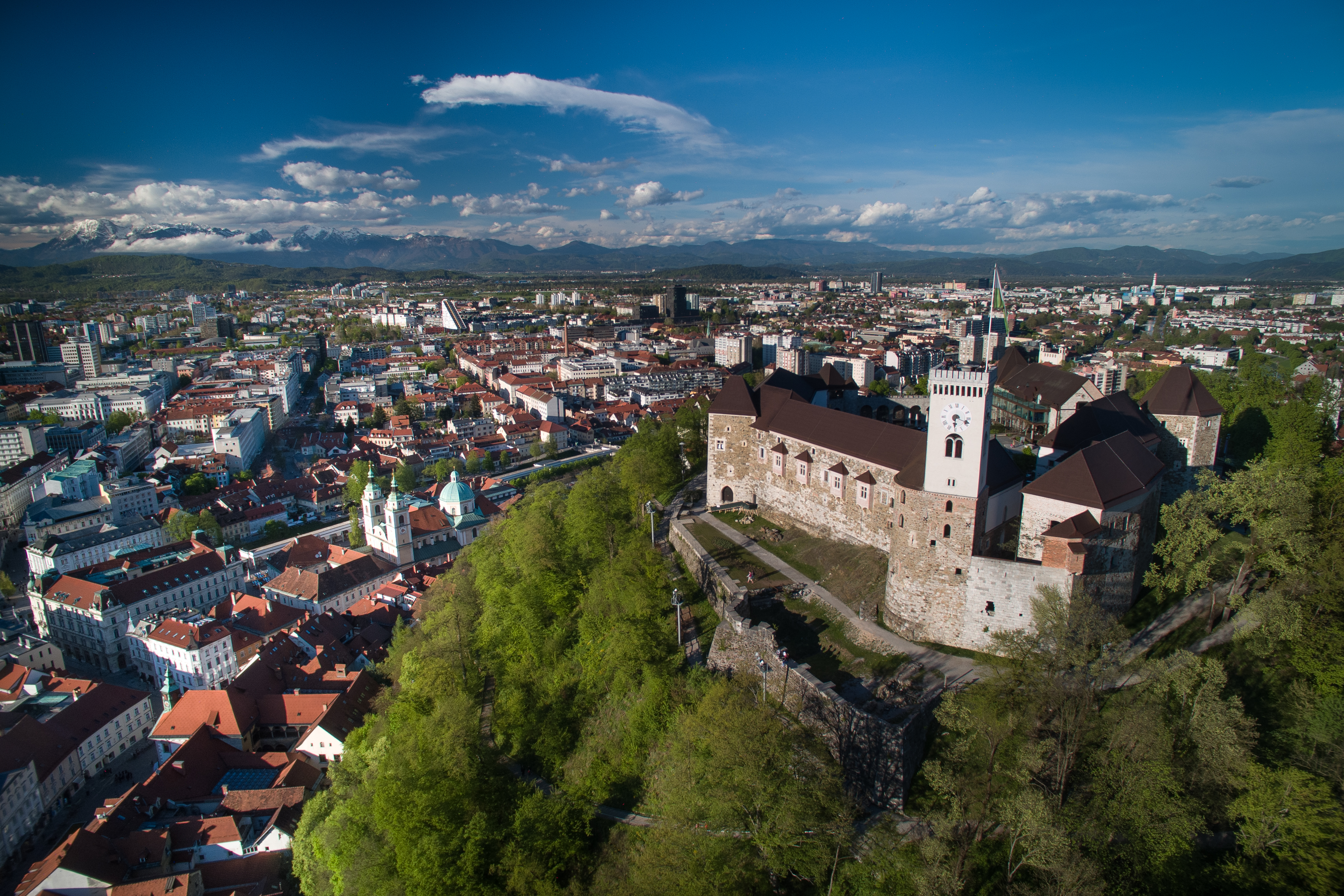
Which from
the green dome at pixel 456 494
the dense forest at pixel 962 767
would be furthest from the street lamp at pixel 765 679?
the green dome at pixel 456 494

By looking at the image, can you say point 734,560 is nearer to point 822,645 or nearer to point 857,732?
point 822,645

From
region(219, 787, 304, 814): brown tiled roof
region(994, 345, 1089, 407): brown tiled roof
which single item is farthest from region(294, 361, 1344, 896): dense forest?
region(994, 345, 1089, 407): brown tiled roof

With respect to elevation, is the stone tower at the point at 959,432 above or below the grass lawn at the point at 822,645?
above

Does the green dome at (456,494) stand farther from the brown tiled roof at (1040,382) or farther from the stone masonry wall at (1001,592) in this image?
the stone masonry wall at (1001,592)

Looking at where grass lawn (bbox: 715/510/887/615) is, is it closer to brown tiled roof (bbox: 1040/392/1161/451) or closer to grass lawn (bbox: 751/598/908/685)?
grass lawn (bbox: 751/598/908/685)

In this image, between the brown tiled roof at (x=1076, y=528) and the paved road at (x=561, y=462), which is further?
the paved road at (x=561, y=462)

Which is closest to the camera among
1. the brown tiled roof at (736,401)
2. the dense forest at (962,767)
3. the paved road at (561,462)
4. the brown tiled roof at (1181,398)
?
the dense forest at (962,767)

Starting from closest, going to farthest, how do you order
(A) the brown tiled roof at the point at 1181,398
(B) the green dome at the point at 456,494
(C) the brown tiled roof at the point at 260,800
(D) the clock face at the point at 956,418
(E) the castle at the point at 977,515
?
(E) the castle at the point at 977,515 → (D) the clock face at the point at 956,418 → (A) the brown tiled roof at the point at 1181,398 → (C) the brown tiled roof at the point at 260,800 → (B) the green dome at the point at 456,494
